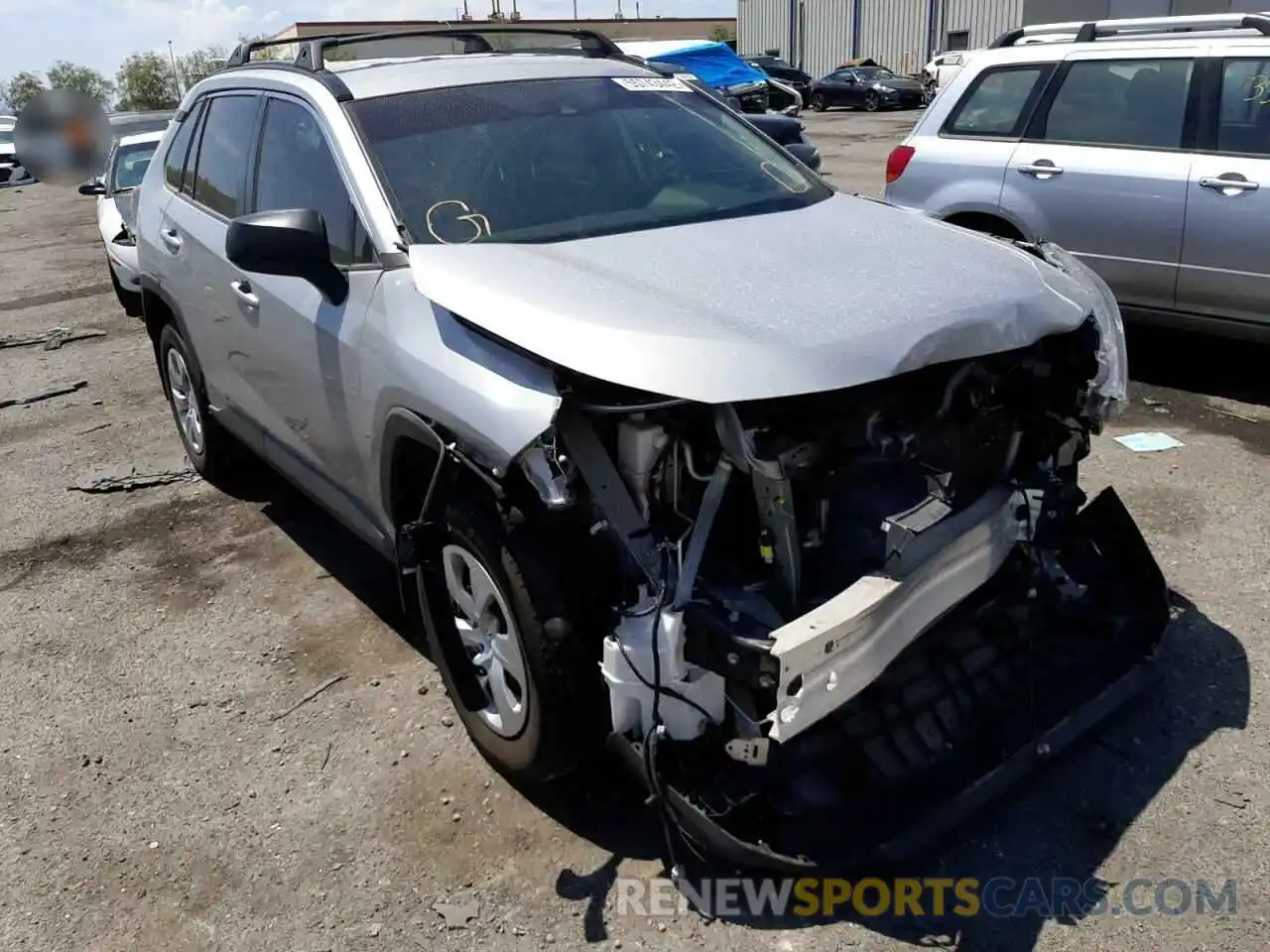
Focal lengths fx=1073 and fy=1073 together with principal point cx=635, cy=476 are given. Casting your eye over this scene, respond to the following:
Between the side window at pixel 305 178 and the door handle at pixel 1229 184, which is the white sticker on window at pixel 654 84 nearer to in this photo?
the side window at pixel 305 178

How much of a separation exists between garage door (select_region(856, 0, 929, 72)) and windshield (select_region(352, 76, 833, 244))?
4007cm

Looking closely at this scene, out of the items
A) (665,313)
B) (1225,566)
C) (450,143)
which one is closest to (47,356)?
(450,143)

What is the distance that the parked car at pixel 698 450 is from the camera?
98.1 inches

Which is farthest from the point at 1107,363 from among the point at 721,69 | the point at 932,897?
the point at 721,69

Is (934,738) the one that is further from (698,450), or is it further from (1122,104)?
(1122,104)

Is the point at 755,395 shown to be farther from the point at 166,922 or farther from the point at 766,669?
the point at 166,922

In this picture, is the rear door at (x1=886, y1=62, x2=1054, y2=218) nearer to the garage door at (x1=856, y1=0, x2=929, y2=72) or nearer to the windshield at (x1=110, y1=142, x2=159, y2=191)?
the windshield at (x1=110, y1=142, x2=159, y2=191)

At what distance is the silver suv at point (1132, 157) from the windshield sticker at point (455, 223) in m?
4.02

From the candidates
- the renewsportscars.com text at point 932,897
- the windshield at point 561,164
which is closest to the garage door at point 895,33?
the windshield at point 561,164

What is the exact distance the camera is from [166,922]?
2.77 m

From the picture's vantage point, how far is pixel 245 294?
12.8 feet

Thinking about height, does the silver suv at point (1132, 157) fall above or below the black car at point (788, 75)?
above

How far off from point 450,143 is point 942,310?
1724mm

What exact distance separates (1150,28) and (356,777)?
588 cm
